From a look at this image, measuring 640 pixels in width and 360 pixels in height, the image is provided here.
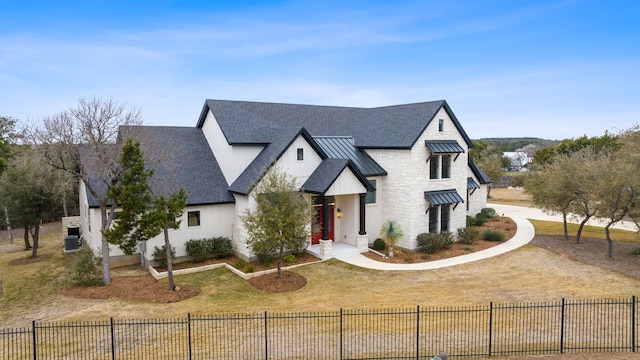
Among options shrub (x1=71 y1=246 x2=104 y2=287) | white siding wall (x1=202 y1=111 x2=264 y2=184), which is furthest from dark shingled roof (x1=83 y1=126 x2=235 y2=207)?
shrub (x1=71 y1=246 x2=104 y2=287)

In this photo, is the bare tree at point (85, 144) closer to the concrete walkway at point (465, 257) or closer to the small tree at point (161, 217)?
the small tree at point (161, 217)

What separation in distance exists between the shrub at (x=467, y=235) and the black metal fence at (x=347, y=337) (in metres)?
11.5

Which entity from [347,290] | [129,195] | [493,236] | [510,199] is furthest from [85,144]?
[510,199]

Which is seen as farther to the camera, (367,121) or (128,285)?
(367,121)

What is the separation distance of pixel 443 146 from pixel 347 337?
15813 mm

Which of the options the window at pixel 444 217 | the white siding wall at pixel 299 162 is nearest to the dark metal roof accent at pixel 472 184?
the window at pixel 444 217

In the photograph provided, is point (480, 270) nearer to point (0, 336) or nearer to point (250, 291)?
point (250, 291)

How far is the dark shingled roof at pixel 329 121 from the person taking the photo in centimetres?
2563

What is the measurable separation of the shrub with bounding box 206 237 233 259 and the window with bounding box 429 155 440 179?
12915mm

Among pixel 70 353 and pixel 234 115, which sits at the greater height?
pixel 234 115

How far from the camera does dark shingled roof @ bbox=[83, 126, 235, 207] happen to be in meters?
23.4

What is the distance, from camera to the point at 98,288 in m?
19.2

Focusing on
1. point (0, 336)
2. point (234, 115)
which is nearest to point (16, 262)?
point (0, 336)

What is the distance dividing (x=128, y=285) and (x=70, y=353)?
274 inches
